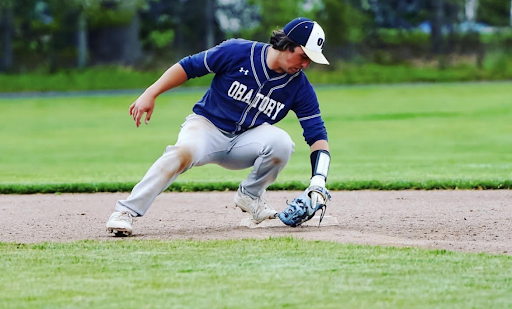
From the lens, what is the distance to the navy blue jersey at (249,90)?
21.8 feet

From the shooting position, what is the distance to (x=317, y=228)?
675 cm

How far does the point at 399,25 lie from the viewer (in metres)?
55.9

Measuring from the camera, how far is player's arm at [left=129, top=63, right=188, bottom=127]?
6434 mm

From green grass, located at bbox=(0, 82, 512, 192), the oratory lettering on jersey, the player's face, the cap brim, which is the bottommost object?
green grass, located at bbox=(0, 82, 512, 192)

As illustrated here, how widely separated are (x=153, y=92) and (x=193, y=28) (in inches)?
1778

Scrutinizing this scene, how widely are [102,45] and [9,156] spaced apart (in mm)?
33770

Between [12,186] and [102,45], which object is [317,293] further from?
[102,45]

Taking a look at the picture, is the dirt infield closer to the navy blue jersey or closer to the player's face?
the navy blue jersey

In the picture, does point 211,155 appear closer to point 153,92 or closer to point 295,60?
point 153,92

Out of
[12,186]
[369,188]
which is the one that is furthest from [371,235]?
[12,186]

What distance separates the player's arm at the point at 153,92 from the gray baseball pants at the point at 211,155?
0.30 meters

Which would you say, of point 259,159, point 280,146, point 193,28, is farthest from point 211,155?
point 193,28

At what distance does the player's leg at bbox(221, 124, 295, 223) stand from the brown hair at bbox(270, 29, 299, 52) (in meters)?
0.60

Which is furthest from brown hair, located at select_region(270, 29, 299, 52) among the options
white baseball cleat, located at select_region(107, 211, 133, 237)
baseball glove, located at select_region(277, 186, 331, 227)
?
white baseball cleat, located at select_region(107, 211, 133, 237)
